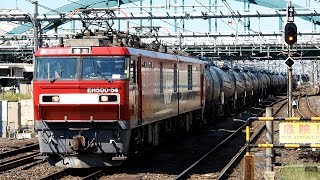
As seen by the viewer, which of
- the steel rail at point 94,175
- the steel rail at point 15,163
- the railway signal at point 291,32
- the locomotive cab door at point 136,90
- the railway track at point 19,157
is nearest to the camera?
the steel rail at point 94,175

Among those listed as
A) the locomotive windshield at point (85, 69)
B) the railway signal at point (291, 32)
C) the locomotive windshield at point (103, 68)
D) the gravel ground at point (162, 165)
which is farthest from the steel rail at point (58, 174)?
the railway signal at point (291, 32)

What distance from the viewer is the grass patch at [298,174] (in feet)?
40.9

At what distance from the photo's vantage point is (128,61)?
14359 mm

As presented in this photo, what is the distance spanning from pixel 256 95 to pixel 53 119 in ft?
139

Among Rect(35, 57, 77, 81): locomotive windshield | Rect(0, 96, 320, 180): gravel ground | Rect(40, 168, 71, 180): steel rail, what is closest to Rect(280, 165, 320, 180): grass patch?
Rect(0, 96, 320, 180): gravel ground

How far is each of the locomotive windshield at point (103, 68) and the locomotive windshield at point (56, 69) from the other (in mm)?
274

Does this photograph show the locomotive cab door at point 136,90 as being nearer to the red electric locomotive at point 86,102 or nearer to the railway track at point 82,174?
the red electric locomotive at point 86,102

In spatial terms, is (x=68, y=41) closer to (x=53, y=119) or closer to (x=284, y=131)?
(x=53, y=119)

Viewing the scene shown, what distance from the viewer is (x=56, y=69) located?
1441 cm

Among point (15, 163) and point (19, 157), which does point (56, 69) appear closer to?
point (15, 163)

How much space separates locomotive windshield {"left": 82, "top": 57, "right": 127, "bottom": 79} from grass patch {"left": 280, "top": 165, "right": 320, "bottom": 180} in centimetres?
407

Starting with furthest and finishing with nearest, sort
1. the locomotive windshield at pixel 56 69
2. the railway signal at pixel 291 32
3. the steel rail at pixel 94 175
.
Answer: the railway signal at pixel 291 32 → the locomotive windshield at pixel 56 69 → the steel rail at pixel 94 175

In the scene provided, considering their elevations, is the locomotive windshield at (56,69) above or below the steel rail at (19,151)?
above

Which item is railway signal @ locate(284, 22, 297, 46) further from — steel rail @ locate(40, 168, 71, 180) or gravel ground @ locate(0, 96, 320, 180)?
steel rail @ locate(40, 168, 71, 180)
